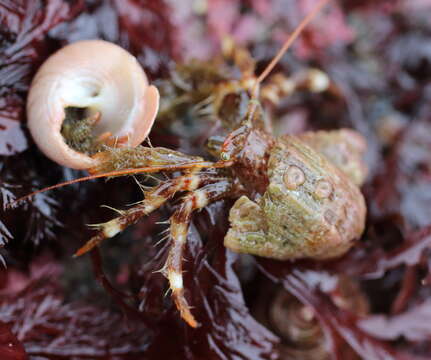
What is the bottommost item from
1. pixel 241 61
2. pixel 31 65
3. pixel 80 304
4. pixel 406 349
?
pixel 406 349

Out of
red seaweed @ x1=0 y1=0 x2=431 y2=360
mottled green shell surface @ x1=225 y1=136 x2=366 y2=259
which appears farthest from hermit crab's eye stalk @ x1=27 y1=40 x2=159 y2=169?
mottled green shell surface @ x1=225 y1=136 x2=366 y2=259

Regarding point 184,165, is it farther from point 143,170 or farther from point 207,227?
point 207,227

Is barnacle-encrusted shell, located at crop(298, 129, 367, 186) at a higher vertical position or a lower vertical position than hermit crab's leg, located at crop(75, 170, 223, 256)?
lower

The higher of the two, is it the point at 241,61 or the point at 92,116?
the point at 92,116

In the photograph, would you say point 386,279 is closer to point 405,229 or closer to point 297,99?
point 405,229

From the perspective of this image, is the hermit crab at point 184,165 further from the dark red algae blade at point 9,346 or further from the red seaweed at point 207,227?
the dark red algae blade at point 9,346

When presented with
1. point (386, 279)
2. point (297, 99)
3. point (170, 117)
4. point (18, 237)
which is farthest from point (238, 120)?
point (386, 279)

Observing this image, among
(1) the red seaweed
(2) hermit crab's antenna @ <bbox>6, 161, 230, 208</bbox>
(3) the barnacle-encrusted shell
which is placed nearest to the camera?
(2) hermit crab's antenna @ <bbox>6, 161, 230, 208</bbox>

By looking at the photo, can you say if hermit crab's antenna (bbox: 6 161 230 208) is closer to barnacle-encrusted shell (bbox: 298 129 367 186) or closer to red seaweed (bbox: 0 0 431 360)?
red seaweed (bbox: 0 0 431 360)
